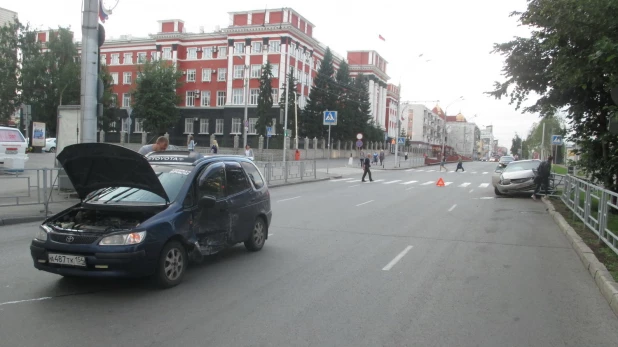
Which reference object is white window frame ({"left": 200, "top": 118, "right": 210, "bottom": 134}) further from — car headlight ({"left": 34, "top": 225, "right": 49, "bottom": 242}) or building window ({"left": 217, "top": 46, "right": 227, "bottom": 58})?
car headlight ({"left": 34, "top": 225, "right": 49, "bottom": 242})

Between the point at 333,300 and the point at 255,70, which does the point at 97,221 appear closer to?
the point at 333,300

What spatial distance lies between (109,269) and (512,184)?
18.4m

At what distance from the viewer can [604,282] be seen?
6.52m

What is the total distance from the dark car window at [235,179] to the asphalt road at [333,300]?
1.13 m

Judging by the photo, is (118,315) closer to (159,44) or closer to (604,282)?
(604,282)

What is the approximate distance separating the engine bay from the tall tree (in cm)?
5864

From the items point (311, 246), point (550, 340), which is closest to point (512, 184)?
point (311, 246)

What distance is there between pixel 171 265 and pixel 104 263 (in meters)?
0.88

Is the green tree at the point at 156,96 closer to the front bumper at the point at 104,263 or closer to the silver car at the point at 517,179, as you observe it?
the silver car at the point at 517,179

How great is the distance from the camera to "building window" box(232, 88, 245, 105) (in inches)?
2592

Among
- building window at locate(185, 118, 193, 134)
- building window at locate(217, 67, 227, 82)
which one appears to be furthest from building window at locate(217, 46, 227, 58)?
building window at locate(185, 118, 193, 134)

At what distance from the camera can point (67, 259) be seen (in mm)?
5602

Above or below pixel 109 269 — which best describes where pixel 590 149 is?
Answer: above

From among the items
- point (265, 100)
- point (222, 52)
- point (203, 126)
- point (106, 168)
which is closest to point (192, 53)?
point (222, 52)
